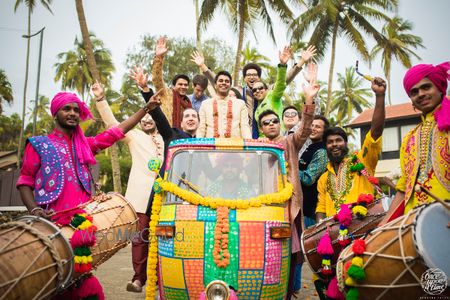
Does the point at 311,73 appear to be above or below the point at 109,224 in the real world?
above

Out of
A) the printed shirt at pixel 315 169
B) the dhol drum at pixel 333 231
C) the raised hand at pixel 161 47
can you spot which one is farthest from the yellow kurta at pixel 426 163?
the raised hand at pixel 161 47

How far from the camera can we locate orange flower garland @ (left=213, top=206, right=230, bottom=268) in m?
3.82

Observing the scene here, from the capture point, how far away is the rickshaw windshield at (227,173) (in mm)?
4230

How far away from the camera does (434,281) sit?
2.84 meters

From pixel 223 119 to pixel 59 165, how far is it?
2922 mm

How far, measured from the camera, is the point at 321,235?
4707 millimetres

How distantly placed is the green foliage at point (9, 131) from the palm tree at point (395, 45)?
45.9m

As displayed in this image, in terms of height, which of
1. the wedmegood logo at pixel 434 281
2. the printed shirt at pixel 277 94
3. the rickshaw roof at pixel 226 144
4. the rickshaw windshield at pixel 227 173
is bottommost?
the wedmegood logo at pixel 434 281

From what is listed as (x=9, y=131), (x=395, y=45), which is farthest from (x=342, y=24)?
(x=9, y=131)

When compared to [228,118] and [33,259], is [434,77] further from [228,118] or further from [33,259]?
[33,259]

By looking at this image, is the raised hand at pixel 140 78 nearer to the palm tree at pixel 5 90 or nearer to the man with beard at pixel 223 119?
the man with beard at pixel 223 119

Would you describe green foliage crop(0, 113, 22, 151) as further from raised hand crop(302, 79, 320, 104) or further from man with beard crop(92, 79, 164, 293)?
raised hand crop(302, 79, 320, 104)

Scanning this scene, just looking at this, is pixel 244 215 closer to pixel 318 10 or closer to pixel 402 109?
pixel 318 10

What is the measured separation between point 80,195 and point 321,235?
2566 mm
